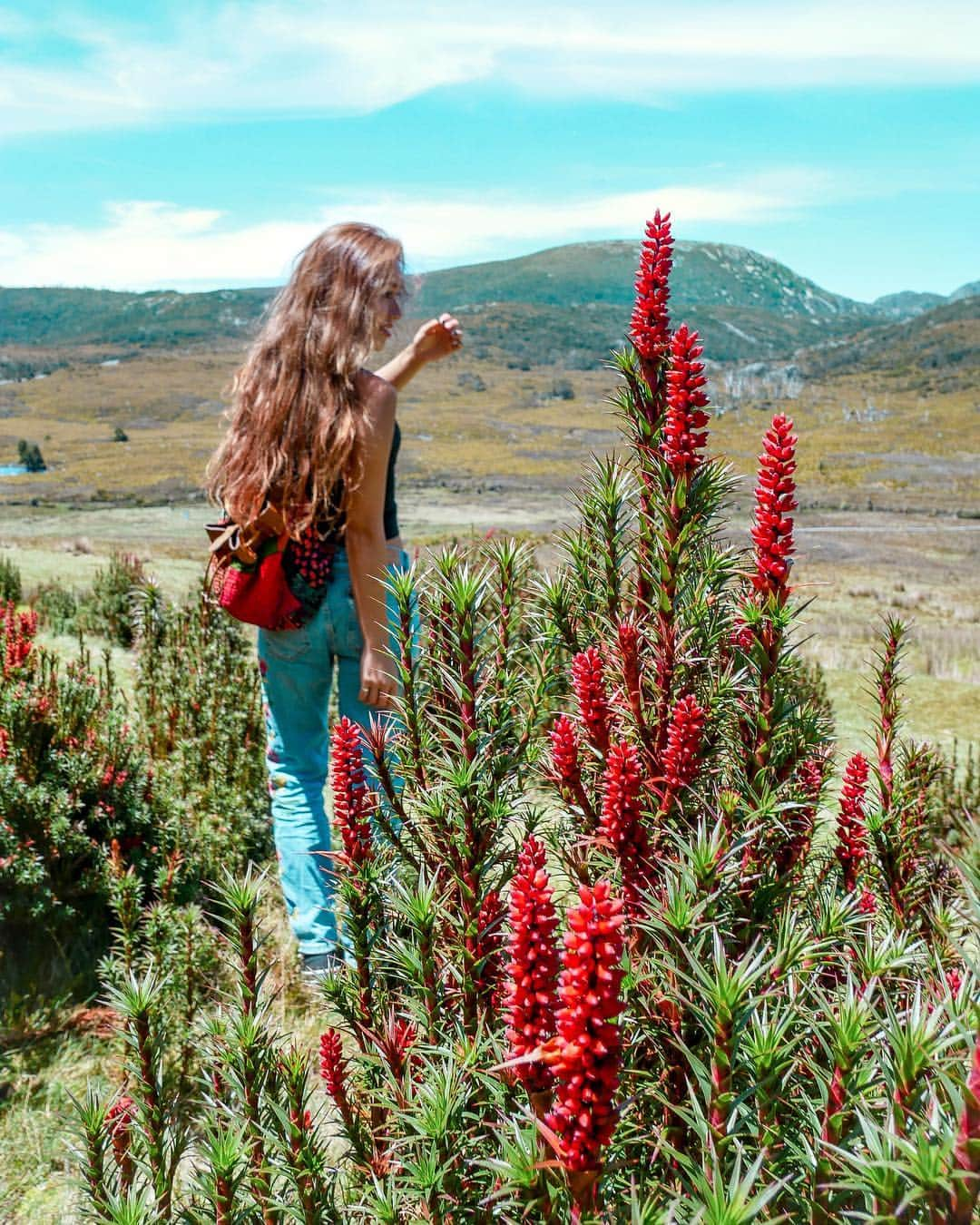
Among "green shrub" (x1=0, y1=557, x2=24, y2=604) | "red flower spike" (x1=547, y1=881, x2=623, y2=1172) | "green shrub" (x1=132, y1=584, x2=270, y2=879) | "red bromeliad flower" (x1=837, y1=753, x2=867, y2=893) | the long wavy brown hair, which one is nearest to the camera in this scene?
"red flower spike" (x1=547, y1=881, x2=623, y2=1172)

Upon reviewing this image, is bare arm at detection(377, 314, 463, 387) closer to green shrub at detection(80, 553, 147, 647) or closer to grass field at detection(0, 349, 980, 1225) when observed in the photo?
grass field at detection(0, 349, 980, 1225)

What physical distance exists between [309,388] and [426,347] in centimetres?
86

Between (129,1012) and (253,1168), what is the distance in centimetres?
31

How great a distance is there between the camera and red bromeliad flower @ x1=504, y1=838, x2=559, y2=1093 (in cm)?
85

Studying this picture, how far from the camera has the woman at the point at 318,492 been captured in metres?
3.22

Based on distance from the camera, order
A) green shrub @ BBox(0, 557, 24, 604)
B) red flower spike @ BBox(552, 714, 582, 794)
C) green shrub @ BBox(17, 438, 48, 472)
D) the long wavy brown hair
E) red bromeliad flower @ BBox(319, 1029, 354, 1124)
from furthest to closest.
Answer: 1. green shrub @ BBox(17, 438, 48, 472)
2. green shrub @ BBox(0, 557, 24, 604)
3. the long wavy brown hair
4. red bromeliad flower @ BBox(319, 1029, 354, 1124)
5. red flower spike @ BBox(552, 714, 582, 794)

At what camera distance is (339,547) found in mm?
3441

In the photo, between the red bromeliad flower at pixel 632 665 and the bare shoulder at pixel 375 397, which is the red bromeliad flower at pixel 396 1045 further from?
the bare shoulder at pixel 375 397

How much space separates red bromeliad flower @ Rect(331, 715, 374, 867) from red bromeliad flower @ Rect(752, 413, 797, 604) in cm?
67

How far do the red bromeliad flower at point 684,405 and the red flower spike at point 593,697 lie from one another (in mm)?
280

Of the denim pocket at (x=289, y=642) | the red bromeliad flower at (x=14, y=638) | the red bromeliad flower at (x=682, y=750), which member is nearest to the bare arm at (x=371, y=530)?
the denim pocket at (x=289, y=642)

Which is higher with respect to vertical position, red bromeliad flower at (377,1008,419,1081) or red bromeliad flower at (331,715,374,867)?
red bromeliad flower at (331,715,374,867)

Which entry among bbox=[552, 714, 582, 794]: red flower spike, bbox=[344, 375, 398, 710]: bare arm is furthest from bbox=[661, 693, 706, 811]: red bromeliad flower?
bbox=[344, 375, 398, 710]: bare arm

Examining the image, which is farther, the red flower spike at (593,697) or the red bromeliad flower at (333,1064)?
the red bromeliad flower at (333,1064)
